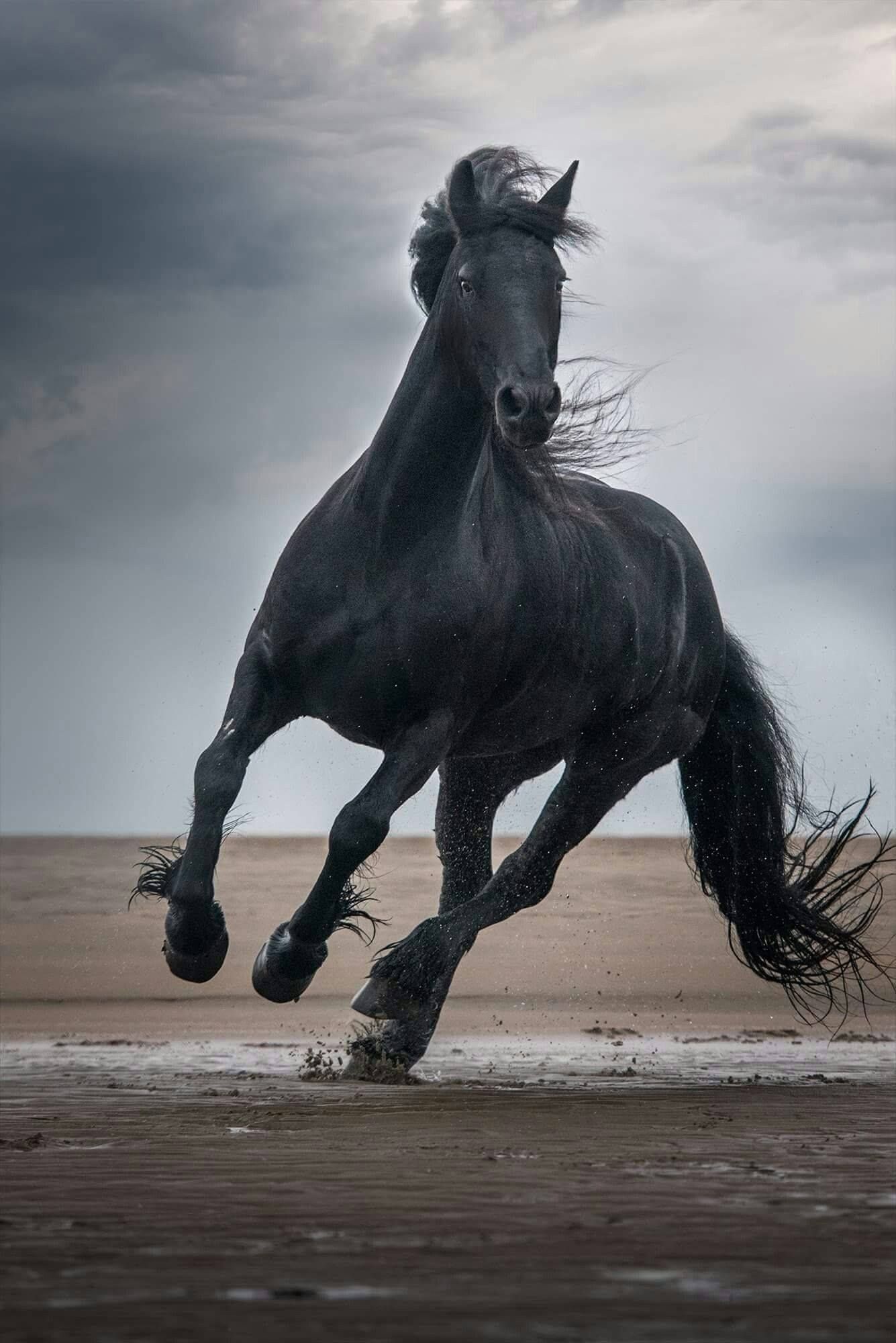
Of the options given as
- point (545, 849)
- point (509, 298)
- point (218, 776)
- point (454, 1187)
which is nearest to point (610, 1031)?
point (545, 849)

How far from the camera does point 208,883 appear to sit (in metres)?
5.42

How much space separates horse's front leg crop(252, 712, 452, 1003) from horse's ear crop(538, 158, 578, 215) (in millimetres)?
1761

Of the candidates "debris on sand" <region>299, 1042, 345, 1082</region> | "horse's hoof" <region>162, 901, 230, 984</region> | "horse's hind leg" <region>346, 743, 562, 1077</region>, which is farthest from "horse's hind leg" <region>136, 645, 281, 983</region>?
"horse's hind leg" <region>346, 743, 562, 1077</region>

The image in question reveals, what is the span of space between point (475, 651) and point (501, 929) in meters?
9.76

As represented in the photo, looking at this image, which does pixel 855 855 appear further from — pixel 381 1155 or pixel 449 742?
pixel 381 1155

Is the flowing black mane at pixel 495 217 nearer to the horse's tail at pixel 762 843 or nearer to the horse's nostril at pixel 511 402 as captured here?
the horse's nostril at pixel 511 402

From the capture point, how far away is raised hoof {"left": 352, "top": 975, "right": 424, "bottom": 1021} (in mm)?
5918

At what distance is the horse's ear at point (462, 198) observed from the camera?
5441 millimetres

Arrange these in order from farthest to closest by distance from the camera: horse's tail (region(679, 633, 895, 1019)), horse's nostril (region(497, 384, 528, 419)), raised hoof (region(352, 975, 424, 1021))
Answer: horse's tail (region(679, 633, 895, 1019)) < raised hoof (region(352, 975, 424, 1021)) < horse's nostril (region(497, 384, 528, 419))

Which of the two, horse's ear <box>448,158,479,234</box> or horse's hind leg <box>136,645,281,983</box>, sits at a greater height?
horse's ear <box>448,158,479,234</box>

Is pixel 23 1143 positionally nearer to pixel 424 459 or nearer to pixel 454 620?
pixel 454 620

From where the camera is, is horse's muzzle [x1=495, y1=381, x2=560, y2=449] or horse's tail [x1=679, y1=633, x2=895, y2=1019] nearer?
horse's muzzle [x1=495, y1=381, x2=560, y2=449]

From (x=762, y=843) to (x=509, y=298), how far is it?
11.9 feet

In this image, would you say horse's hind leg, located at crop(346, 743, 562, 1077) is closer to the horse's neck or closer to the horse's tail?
the horse's tail
